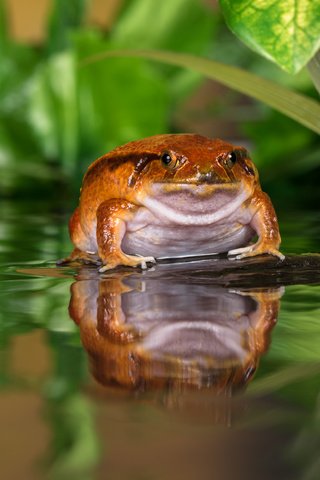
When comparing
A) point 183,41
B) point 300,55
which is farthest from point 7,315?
point 183,41

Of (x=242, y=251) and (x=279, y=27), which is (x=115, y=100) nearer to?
(x=242, y=251)

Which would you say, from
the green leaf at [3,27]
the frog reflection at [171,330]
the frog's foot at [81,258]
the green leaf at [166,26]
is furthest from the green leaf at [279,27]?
the green leaf at [3,27]

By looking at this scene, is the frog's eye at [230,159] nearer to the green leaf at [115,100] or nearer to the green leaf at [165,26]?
the green leaf at [115,100]

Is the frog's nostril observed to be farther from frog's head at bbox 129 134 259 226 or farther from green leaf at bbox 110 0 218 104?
green leaf at bbox 110 0 218 104

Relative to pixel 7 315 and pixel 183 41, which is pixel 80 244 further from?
pixel 183 41

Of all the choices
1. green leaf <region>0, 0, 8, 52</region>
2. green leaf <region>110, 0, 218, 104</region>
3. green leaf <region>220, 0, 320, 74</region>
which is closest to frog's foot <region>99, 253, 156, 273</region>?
green leaf <region>220, 0, 320, 74</region>

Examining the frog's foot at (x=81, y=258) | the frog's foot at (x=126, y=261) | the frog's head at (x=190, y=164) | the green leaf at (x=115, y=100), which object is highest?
the green leaf at (x=115, y=100)
